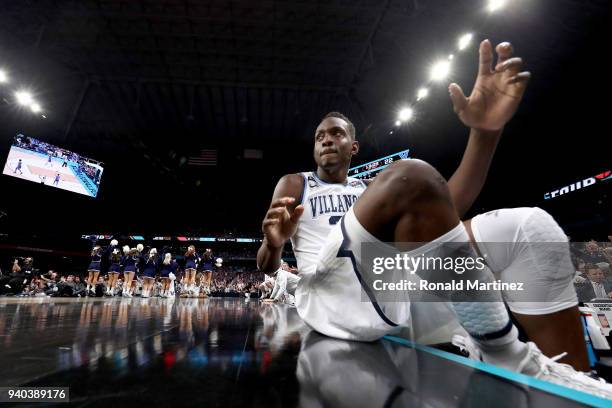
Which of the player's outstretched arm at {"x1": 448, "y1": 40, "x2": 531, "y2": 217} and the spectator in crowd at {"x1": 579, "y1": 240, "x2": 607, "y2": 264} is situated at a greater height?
the player's outstretched arm at {"x1": 448, "y1": 40, "x2": 531, "y2": 217}

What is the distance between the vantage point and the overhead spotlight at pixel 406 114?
9223 millimetres

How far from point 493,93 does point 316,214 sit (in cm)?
97

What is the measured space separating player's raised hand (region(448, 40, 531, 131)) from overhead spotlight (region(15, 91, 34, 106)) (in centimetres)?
1283

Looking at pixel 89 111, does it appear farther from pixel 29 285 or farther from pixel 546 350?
pixel 546 350

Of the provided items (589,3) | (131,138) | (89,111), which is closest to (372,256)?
(589,3)

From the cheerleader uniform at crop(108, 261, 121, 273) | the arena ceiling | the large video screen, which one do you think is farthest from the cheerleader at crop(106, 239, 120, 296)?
the arena ceiling

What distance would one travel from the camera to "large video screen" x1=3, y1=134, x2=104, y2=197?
36.7 ft

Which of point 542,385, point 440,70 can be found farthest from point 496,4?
point 542,385

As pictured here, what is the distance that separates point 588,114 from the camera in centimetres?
728

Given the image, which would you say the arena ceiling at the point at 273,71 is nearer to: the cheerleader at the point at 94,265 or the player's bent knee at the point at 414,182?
the cheerleader at the point at 94,265

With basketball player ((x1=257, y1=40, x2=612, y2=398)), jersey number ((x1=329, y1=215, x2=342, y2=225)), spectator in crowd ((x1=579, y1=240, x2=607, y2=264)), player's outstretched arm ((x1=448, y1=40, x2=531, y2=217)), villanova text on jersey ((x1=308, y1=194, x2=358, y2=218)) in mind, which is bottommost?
basketball player ((x1=257, y1=40, x2=612, y2=398))

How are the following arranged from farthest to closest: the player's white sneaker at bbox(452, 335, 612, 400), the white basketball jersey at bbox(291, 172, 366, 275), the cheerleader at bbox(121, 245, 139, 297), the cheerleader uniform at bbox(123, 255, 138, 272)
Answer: the cheerleader uniform at bbox(123, 255, 138, 272)
the cheerleader at bbox(121, 245, 139, 297)
the white basketball jersey at bbox(291, 172, 366, 275)
the player's white sneaker at bbox(452, 335, 612, 400)

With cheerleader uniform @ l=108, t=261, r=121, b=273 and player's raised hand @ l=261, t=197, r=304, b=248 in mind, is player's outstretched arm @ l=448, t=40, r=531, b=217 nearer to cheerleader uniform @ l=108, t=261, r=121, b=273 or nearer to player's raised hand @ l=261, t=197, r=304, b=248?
player's raised hand @ l=261, t=197, r=304, b=248

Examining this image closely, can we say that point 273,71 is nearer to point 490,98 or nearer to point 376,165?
point 376,165
